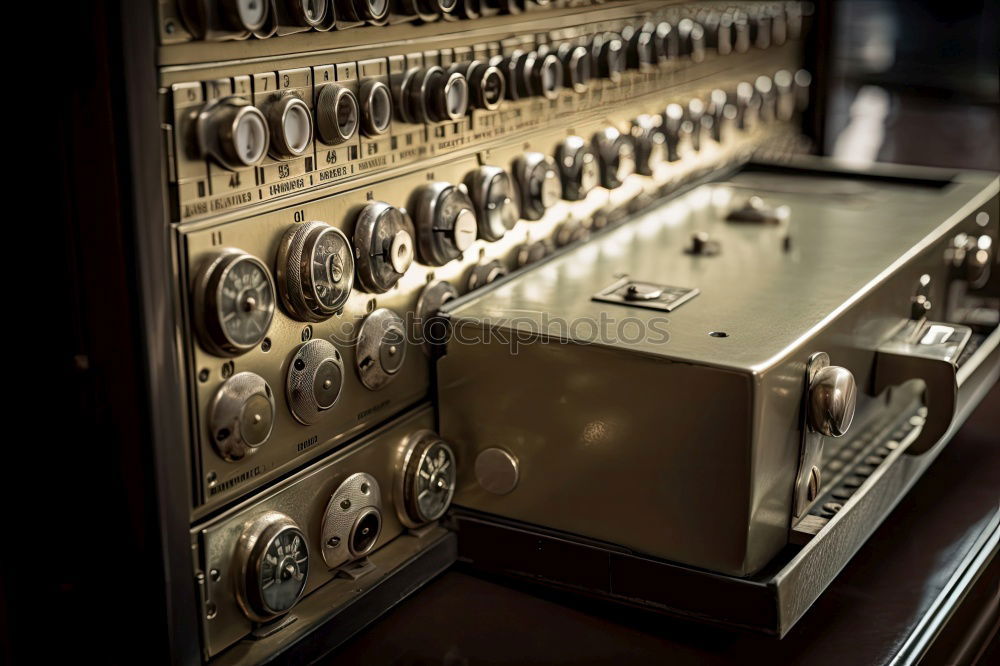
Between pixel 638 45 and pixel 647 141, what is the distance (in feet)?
0.46

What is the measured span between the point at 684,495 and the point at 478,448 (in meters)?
0.23

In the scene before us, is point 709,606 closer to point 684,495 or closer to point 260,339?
point 684,495

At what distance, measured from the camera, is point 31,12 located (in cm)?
76

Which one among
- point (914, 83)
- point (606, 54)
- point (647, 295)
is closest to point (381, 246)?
point (647, 295)

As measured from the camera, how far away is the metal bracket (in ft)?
3.37

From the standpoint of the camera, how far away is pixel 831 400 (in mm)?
1011

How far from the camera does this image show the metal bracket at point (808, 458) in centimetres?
103

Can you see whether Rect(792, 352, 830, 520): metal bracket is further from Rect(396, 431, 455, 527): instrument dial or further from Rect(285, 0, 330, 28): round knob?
Rect(285, 0, 330, 28): round knob

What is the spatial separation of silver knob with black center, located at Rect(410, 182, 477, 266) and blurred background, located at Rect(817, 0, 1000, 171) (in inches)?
51.3

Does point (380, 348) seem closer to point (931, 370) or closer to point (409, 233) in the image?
point (409, 233)

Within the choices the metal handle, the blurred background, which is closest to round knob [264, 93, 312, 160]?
the metal handle

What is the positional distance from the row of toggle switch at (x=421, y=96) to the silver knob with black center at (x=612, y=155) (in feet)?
0.23

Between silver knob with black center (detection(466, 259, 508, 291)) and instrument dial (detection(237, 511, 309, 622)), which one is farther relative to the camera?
silver knob with black center (detection(466, 259, 508, 291))

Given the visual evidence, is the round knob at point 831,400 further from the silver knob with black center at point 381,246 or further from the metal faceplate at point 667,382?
the silver knob with black center at point 381,246
